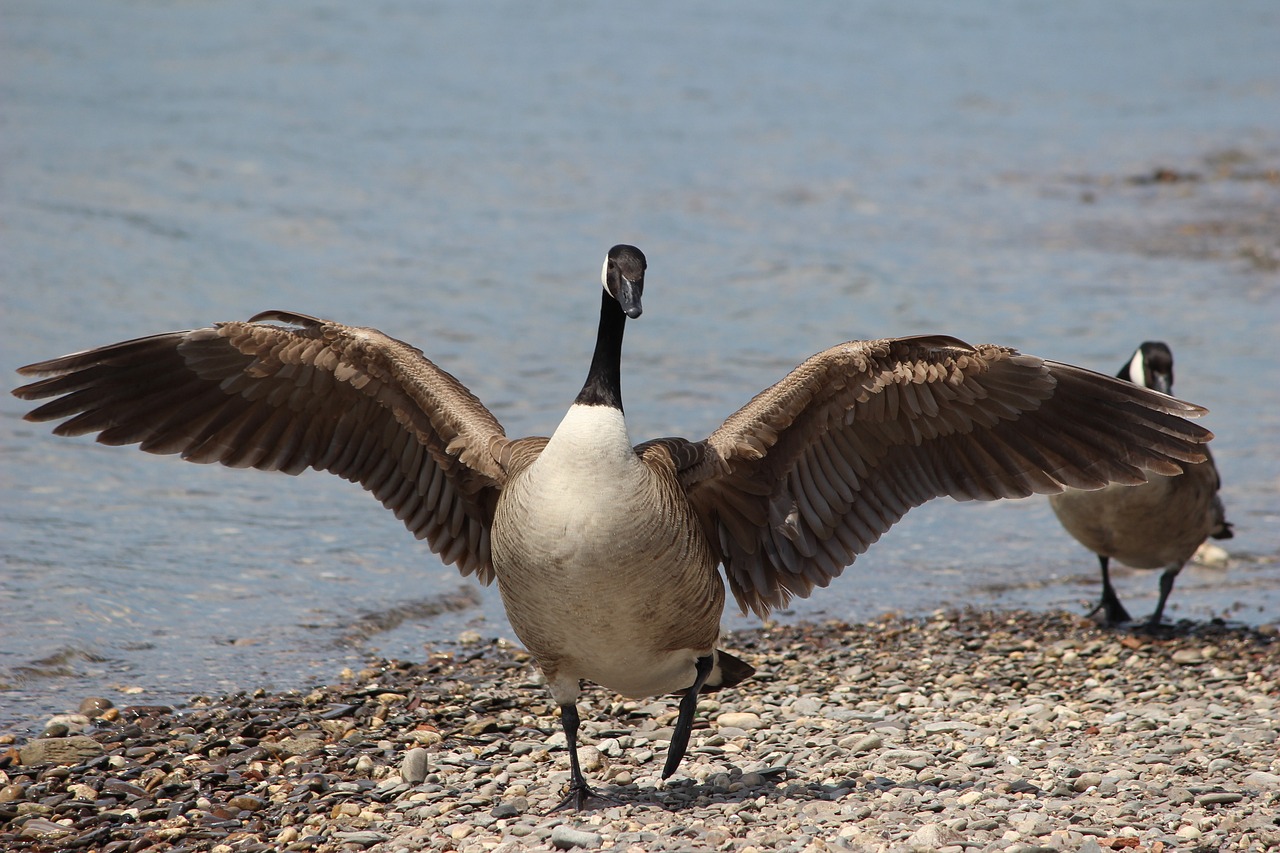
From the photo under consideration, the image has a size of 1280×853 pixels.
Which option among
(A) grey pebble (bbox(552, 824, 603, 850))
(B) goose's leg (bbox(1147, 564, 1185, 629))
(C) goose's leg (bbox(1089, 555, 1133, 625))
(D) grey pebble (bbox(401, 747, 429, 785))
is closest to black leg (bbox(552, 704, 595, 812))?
(A) grey pebble (bbox(552, 824, 603, 850))

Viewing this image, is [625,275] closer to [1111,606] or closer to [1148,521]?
[1148,521]

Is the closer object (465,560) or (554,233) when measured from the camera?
(465,560)

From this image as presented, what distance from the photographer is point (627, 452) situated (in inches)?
190

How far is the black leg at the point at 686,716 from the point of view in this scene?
5.45 meters

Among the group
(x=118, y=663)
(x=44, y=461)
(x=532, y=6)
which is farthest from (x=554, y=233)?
(x=532, y=6)

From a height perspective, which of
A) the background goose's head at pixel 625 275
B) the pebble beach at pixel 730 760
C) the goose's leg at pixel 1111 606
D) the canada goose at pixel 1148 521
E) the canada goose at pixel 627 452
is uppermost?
the background goose's head at pixel 625 275

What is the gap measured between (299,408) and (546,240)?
1106 centimetres

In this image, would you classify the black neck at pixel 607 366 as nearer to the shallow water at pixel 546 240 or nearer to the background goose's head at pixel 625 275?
the background goose's head at pixel 625 275

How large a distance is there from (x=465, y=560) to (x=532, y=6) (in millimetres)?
26504

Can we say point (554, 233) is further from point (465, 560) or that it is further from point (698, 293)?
point (465, 560)

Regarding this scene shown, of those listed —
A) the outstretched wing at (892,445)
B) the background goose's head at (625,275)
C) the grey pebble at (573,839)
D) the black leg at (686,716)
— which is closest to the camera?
the grey pebble at (573,839)

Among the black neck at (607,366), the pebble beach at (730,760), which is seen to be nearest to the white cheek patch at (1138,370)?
the pebble beach at (730,760)

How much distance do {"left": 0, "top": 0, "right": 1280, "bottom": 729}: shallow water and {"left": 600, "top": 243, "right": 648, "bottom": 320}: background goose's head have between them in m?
3.04

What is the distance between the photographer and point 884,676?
6.97 metres
